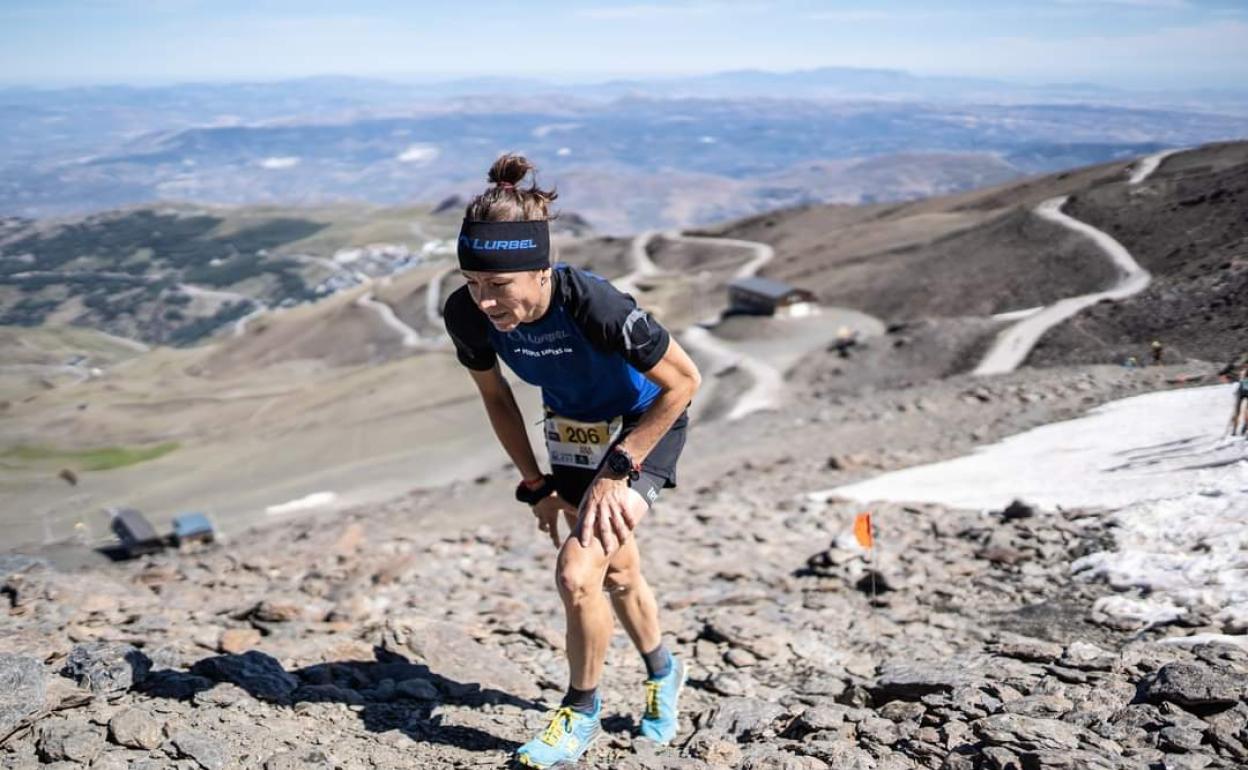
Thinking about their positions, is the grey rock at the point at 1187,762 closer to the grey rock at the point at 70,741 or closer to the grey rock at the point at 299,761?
the grey rock at the point at 299,761

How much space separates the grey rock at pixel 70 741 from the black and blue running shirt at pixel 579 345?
9.62ft

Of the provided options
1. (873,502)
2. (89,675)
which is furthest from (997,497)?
(89,675)

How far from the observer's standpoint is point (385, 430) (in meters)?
44.2

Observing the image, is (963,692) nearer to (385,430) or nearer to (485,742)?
(485,742)

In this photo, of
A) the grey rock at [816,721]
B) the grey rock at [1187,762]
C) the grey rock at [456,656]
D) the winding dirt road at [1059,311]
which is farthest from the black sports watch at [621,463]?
the winding dirt road at [1059,311]

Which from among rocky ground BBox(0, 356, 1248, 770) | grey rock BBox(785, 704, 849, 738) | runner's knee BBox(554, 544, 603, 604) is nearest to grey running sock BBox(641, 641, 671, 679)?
rocky ground BBox(0, 356, 1248, 770)

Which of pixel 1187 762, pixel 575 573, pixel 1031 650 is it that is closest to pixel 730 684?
pixel 1031 650

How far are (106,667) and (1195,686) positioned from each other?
6590 millimetres

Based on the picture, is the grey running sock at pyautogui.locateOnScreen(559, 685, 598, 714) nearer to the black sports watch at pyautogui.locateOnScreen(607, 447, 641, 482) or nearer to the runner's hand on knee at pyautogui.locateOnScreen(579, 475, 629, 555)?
the runner's hand on knee at pyautogui.locateOnScreen(579, 475, 629, 555)

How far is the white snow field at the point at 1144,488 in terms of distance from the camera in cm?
729

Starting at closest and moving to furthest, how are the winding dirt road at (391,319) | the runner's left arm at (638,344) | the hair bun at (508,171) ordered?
the runner's left arm at (638,344) → the hair bun at (508,171) → the winding dirt road at (391,319)

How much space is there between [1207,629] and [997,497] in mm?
5832

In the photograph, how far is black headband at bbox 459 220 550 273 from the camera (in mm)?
4523

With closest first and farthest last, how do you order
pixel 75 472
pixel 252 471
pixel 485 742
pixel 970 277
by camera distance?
pixel 485 742 → pixel 75 472 → pixel 252 471 → pixel 970 277
